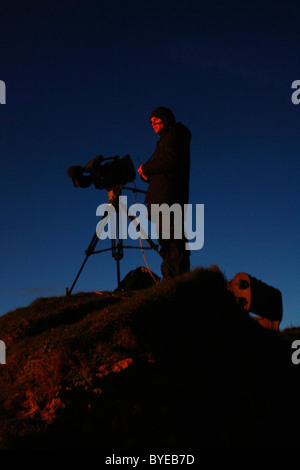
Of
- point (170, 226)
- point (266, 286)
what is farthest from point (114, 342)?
point (266, 286)

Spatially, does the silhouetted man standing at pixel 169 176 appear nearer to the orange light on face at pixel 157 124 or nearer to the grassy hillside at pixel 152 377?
the orange light on face at pixel 157 124

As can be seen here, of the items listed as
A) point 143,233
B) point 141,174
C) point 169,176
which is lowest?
point 143,233

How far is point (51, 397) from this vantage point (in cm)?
432

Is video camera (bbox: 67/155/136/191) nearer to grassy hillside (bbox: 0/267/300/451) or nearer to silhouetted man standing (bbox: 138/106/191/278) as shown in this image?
silhouetted man standing (bbox: 138/106/191/278)

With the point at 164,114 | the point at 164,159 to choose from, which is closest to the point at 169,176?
the point at 164,159

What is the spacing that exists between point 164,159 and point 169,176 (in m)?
0.27

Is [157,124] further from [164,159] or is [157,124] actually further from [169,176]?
[169,176]

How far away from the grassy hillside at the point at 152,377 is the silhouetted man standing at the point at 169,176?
0.66 metres

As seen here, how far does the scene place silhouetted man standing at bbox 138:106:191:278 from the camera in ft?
21.5

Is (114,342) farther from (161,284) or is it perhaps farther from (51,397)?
(161,284)

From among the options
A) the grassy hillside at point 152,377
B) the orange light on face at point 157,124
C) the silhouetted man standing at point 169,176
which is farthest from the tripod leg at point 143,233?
the orange light on face at point 157,124

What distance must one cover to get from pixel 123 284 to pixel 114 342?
2.51 m

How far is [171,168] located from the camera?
257 inches

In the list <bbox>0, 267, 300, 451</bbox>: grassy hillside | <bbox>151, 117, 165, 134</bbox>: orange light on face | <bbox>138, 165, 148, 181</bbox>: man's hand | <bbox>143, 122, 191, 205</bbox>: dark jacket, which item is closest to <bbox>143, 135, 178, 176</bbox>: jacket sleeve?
<bbox>143, 122, 191, 205</bbox>: dark jacket
